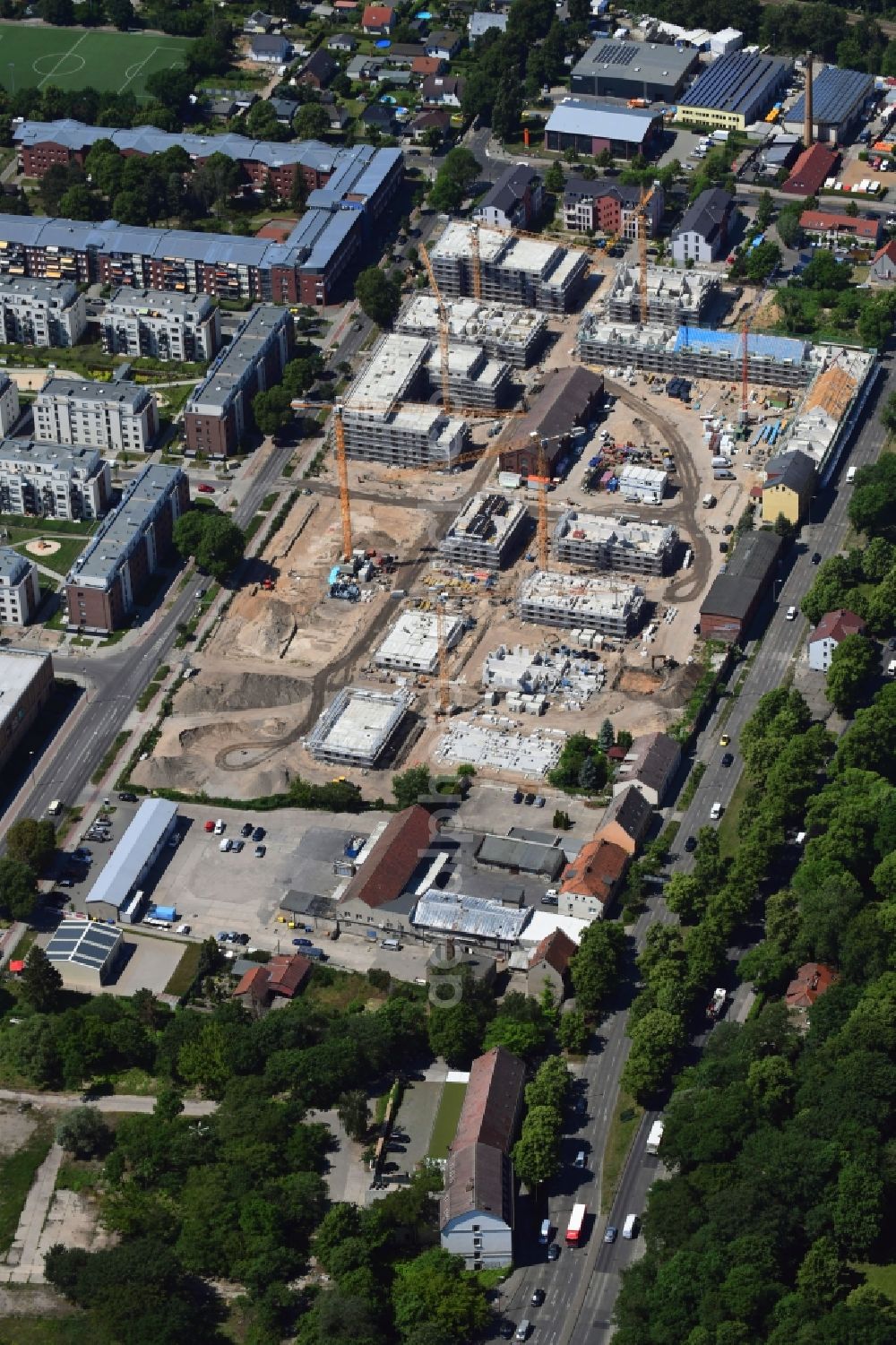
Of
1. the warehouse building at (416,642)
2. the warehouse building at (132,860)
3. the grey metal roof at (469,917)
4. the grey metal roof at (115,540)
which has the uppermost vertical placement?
the grey metal roof at (115,540)

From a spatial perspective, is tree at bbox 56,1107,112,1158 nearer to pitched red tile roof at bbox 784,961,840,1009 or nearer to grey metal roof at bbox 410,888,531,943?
grey metal roof at bbox 410,888,531,943

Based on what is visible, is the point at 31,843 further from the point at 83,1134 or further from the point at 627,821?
the point at 627,821

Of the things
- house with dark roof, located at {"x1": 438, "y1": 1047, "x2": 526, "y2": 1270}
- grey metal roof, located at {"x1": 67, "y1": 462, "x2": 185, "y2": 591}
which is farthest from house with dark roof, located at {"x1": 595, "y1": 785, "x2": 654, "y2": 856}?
grey metal roof, located at {"x1": 67, "y1": 462, "x2": 185, "y2": 591}

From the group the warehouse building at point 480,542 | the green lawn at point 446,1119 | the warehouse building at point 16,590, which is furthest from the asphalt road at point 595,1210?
the warehouse building at point 16,590

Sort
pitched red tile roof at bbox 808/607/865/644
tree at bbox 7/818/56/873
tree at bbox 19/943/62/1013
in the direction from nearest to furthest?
tree at bbox 19/943/62/1013
tree at bbox 7/818/56/873
pitched red tile roof at bbox 808/607/865/644

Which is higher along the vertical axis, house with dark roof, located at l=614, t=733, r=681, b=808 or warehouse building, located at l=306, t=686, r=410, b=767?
house with dark roof, located at l=614, t=733, r=681, b=808

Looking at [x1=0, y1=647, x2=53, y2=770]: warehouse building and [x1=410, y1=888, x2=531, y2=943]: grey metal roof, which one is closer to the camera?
[x1=410, y1=888, x2=531, y2=943]: grey metal roof

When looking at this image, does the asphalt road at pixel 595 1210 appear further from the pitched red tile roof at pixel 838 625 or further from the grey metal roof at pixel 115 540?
the grey metal roof at pixel 115 540

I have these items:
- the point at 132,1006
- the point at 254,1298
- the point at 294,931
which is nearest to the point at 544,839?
the point at 294,931
